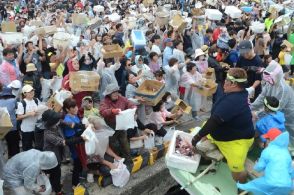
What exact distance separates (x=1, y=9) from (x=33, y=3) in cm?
→ 353

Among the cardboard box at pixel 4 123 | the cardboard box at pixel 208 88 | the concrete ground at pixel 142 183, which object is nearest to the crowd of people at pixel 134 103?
the cardboard box at pixel 208 88

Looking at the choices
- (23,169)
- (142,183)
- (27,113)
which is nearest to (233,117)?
(142,183)

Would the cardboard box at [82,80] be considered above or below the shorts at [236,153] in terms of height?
below

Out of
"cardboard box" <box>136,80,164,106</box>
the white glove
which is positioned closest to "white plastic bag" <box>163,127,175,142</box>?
"cardboard box" <box>136,80,164,106</box>

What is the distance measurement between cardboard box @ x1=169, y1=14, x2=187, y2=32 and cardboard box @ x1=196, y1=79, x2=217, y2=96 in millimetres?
3304

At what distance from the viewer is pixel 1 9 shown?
19797 millimetres

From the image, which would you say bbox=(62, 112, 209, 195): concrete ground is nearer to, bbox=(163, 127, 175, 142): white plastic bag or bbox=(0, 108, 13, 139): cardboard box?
bbox=(163, 127, 175, 142): white plastic bag

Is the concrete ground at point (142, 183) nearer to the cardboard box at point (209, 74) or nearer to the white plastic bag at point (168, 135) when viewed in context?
the white plastic bag at point (168, 135)

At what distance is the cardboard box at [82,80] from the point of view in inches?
291

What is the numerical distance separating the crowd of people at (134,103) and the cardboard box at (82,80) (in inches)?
6.7

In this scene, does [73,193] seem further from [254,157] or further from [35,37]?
[35,37]

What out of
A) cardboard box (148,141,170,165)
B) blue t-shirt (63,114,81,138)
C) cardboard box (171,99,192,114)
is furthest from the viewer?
cardboard box (171,99,192,114)

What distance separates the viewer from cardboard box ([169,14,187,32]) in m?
11.8

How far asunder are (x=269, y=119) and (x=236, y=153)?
1.02 meters
